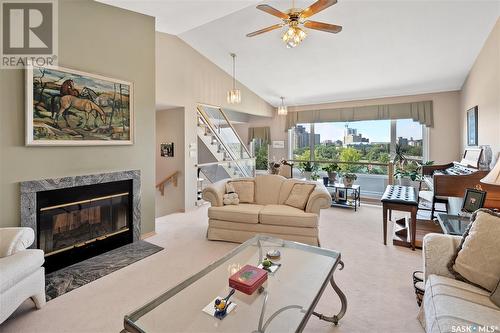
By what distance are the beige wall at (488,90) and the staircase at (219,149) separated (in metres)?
4.77

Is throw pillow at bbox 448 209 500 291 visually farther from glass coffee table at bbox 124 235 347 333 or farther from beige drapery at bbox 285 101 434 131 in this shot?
beige drapery at bbox 285 101 434 131

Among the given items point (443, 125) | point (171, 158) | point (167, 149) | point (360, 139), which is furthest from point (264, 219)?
point (443, 125)

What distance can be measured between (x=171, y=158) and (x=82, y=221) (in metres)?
2.35

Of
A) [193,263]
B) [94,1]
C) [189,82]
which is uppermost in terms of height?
[94,1]

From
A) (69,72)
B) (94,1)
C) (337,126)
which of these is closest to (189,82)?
(94,1)

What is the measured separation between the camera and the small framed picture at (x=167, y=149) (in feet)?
16.6

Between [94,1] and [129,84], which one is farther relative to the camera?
[129,84]

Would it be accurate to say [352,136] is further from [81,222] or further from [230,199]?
[81,222]

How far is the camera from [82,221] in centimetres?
296

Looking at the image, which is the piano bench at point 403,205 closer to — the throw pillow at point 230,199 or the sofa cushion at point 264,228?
the sofa cushion at point 264,228

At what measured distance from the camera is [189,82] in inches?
192

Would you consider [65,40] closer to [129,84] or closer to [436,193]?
[129,84]

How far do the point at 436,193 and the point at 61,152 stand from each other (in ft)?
16.2

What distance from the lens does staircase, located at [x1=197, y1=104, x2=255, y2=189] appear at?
5543mm
